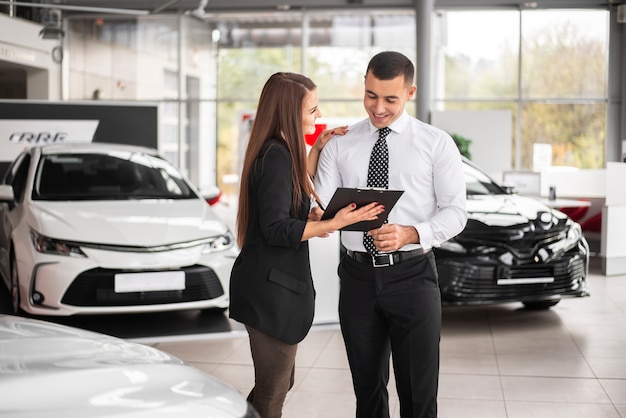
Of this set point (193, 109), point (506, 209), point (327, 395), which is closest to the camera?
point (327, 395)

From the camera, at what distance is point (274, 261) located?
2713 mm

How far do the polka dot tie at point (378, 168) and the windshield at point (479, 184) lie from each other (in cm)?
414

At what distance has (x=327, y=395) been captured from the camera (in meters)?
4.70

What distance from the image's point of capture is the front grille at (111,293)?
18.7ft

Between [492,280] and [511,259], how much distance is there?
7.8 inches

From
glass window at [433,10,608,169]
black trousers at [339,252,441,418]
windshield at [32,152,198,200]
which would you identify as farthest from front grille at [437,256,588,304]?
glass window at [433,10,608,169]

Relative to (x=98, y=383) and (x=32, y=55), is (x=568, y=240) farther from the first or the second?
(x=32, y=55)

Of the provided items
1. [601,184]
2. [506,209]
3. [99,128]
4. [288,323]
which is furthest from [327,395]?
[601,184]

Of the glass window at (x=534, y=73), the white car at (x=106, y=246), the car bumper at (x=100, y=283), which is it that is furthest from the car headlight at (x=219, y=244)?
the glass window at (x=534, y=73)

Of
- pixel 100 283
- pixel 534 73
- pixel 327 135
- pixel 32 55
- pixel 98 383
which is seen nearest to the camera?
pixel 98 383

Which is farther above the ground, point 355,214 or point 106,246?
point 355,214

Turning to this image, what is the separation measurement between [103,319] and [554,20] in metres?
11.7

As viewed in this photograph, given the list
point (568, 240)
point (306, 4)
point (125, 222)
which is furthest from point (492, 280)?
point (306, 4)

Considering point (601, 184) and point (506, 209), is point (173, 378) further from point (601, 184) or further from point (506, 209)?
point (601, 184)
